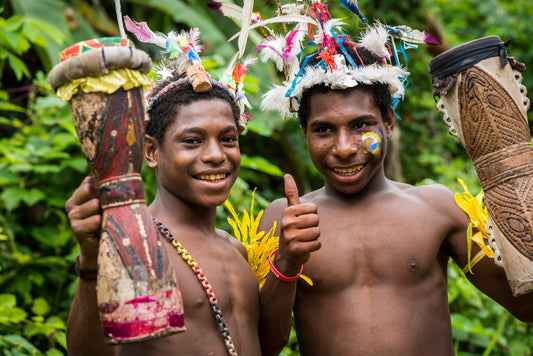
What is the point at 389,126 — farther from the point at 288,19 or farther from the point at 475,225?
the point at 288,19

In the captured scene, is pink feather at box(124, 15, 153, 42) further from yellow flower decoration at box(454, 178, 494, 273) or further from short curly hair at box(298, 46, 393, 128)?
yellow flower decoration at box(454, 178, 494, 273)

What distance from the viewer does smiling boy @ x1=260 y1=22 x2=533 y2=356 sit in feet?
8.73

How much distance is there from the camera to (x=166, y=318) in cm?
172

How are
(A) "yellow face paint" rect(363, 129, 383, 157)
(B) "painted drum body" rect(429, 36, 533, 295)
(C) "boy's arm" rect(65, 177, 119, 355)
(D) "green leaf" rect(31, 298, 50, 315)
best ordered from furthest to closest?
1. (D) "green leaf" rect(31, 298, 50, 315)
2. (A) "yellow face paint" rect(363, 129, 383, 157)
3. (B) "painted drum body" rect(429, 36, 533, 295)
4. (C) "boy's arm" rect(65, 177, 119, 355)

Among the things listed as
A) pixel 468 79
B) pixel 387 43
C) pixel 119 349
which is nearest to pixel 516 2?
pixel 387 43

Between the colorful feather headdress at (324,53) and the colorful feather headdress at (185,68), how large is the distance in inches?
10.4

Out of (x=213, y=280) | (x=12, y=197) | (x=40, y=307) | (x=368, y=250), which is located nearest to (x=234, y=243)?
(x=213, y=280)

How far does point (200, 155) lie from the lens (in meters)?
2.43

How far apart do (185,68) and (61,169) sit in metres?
1.55

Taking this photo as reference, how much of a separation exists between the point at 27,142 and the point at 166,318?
270 cm

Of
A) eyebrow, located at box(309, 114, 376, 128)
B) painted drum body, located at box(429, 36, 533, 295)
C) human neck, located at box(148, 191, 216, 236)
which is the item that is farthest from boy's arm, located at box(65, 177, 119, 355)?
painted drum body, located at box(429, 36, 533, 295)

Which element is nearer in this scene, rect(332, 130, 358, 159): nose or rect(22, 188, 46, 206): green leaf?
rect(332, 130, 358, 159): nose

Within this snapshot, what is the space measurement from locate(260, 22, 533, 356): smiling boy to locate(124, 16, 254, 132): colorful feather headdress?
34cm

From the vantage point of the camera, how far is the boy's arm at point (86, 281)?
5.93ft
